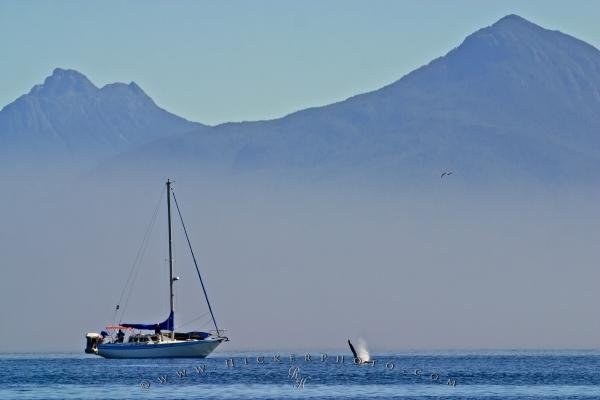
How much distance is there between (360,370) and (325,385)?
90.3ft

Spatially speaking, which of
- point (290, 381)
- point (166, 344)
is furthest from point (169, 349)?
point (290, 381)

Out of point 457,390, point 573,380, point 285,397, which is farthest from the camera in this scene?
point 573,380

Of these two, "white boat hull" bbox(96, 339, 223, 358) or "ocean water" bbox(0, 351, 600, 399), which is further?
"white boat hull" bbox(96, 339, 223, 358)

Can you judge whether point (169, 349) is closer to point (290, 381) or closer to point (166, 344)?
point (166, 344)

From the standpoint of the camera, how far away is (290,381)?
125375 mm

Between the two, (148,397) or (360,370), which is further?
(360,370)

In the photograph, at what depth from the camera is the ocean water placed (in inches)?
4286

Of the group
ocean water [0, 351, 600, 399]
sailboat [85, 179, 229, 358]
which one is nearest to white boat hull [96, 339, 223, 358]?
sailboat [85, 179, 229, 358]

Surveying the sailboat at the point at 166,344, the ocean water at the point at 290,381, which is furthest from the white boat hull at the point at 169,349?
the ocean water at the point at 290,381

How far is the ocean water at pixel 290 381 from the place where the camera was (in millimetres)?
108875

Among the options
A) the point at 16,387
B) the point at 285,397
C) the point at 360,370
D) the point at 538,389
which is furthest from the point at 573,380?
the point at 16,387

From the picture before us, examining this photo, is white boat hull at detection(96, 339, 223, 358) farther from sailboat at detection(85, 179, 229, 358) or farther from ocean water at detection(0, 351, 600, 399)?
ocean water at detection(0, 351, 600, 399)

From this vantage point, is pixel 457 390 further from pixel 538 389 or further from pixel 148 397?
pixel 148 397

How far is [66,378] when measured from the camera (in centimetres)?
13262
